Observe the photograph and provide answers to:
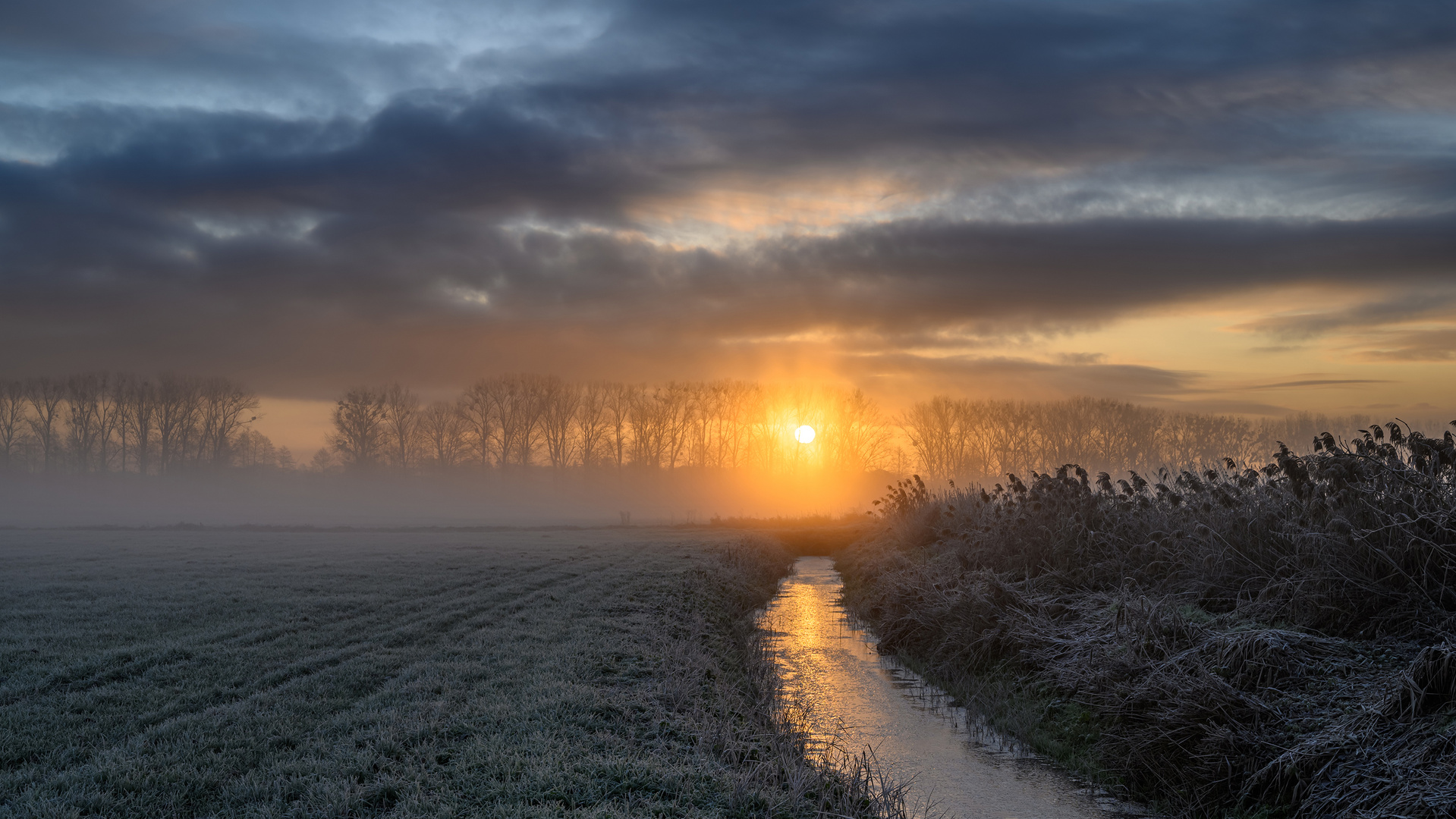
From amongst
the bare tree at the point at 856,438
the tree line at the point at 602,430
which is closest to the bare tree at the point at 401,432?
the tree line at the point at 602,430

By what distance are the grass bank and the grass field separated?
4.12 metres

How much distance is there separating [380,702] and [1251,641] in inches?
406

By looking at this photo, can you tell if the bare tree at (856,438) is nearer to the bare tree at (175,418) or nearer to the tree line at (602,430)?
the tree line at (602,430)

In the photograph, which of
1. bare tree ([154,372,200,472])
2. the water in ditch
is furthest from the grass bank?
bare tree ([154,372,200,472])

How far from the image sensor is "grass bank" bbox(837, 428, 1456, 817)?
7.34 m

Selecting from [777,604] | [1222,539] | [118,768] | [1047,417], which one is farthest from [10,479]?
[1047,417]

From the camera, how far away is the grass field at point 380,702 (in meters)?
6.61

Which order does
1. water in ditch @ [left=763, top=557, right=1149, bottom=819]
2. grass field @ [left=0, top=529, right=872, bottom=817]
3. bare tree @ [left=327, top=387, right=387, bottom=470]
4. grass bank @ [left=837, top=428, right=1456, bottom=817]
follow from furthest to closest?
1. bare tree @ [left=327, top=387, right=387, bottom=470]
2. water in ditch @ [left=763, top=557, right=1149, bottom=819]
3. grass bank @ [left=837, top=428, right=1456, bottom=817]
4. grass field @ [left=0, top=529, right=872, bottom=817]

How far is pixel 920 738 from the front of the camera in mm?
11375

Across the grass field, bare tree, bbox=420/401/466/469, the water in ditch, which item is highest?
bare tree, bbox=420/401/466/469

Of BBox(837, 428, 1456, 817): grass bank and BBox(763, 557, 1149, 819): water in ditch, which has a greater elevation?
BBox(837, 428, 1456, 817): grass bank

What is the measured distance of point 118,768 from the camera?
701cm

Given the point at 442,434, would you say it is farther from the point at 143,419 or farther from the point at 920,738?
the point at 920,738

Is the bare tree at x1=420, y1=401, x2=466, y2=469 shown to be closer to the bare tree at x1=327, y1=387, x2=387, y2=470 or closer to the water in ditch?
the bare tree at x1=327, y1=387, x2=387, y2=470
